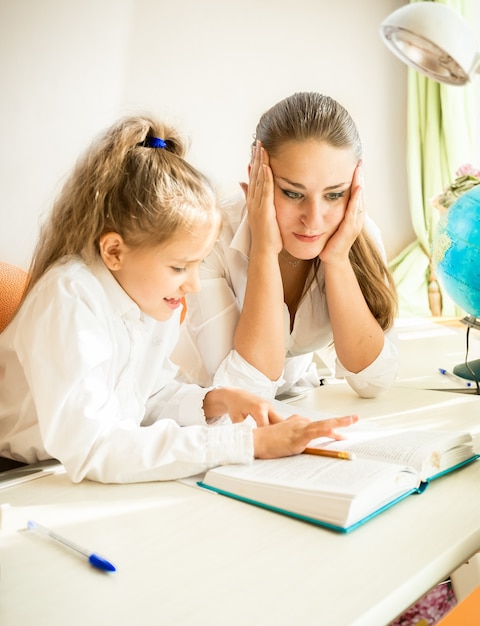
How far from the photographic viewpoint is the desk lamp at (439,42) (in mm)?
1475

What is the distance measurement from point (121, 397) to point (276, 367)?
0.41 m

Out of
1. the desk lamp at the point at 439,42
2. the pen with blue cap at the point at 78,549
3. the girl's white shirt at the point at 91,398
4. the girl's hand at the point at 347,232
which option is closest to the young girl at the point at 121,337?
the girl's white shirt at the point at 91,398

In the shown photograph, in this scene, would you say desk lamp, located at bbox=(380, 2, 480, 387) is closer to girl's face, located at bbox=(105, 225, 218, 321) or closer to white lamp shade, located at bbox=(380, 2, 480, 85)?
white lamp shade, located at bbox=(380, 2, 480, 85)

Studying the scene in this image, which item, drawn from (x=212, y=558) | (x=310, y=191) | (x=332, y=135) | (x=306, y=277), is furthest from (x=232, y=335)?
(x=212, y=558)

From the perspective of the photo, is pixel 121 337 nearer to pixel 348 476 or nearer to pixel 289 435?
pixel 289 435

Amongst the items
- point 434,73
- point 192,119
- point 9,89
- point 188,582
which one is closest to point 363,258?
point 434,73

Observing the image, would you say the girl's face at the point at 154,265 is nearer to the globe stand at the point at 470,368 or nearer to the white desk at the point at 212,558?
the white desk at the point at 212,558

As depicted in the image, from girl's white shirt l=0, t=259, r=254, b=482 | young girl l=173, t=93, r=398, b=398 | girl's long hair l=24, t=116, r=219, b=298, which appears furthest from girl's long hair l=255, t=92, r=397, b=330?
girl's white shirt l=0, t=259, r=254, b=482

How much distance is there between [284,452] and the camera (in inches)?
34.5

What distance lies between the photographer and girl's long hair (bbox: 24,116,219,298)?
0.96m

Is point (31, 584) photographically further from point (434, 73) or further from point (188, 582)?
point (434, 73)

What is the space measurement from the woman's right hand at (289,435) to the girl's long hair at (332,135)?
1.99ft

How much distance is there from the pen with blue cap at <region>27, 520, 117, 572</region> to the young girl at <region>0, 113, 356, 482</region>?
14cm

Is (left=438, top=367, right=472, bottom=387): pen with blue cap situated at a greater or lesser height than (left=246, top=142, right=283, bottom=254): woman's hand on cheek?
lesser
